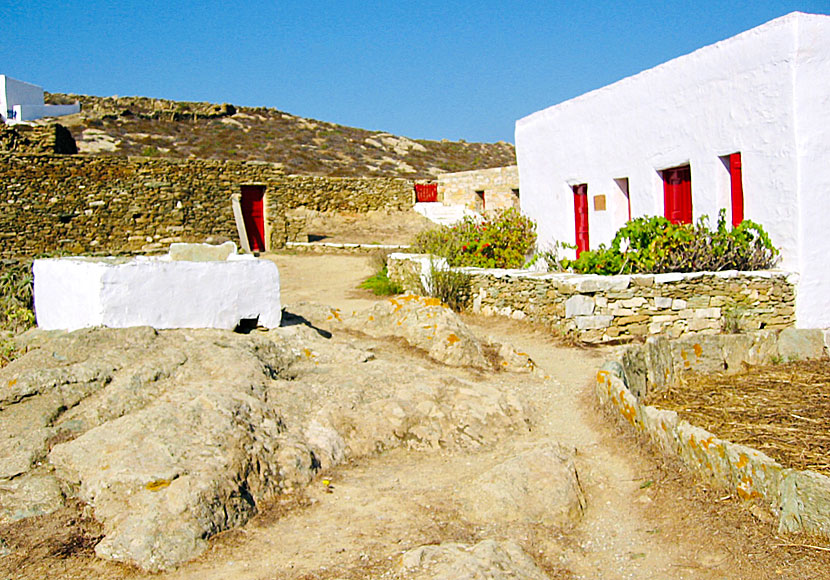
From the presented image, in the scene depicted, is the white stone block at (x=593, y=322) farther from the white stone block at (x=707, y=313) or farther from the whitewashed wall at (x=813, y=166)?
the whitewashed wall at (x=813, y=166)

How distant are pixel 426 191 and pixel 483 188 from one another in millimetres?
2777

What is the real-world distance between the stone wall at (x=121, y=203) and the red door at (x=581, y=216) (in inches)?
435

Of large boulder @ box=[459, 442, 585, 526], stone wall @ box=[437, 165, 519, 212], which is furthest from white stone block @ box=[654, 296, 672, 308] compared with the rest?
stone wall @ box=[437, 165, 519, 212]

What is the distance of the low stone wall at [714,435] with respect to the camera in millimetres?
3533

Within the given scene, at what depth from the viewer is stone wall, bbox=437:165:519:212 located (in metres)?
25.2

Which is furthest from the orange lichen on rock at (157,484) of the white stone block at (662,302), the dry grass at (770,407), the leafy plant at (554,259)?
the leafy plant at (554,259)

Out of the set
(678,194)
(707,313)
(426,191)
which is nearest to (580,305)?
(707,313)

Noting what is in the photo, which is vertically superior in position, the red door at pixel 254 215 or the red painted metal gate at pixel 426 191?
the red painted metal gate at pixel 426 191

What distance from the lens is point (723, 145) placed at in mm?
9734

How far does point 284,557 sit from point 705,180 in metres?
8.62

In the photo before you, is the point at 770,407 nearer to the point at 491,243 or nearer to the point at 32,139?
the point at 491,243

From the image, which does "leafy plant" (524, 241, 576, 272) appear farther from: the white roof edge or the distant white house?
the distant white house

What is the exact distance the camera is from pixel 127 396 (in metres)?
4.88

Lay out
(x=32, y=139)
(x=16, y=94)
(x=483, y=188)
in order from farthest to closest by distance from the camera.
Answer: (x=16, y=94)
(x=483, y=188)
(x=32, y=139)
